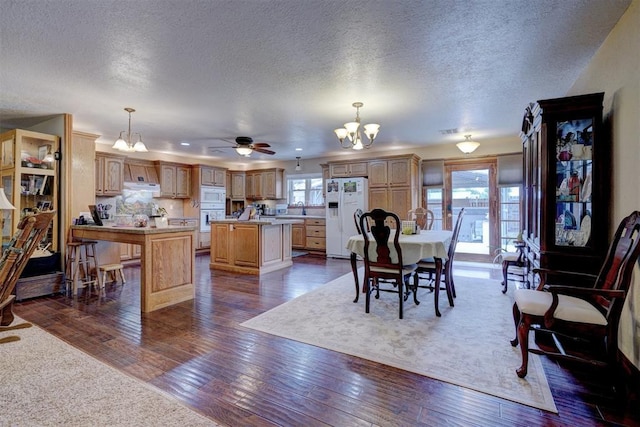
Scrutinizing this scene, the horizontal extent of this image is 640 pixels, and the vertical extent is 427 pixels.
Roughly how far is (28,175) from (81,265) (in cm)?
143

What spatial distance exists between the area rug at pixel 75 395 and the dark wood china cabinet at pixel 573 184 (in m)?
2.84

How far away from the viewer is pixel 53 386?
6.39 ft

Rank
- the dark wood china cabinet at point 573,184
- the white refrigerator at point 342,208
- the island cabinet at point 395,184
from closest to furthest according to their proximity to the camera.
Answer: the dark wood china cabinet at point 573,184
the island cabinet at point 395,184
the white refrigerator at point 342,208

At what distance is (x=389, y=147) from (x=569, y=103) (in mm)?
4452

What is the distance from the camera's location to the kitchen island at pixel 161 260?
3.34 m

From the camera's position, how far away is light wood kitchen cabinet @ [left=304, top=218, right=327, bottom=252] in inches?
298

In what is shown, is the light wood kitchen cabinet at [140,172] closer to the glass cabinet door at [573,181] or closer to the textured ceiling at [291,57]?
the textured ceiling at [291,57]

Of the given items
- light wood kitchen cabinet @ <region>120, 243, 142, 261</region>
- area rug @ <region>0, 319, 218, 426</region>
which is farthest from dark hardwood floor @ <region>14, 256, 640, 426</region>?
light wood kitchen cabinet @ <region>120, 243, 142, 261</region>

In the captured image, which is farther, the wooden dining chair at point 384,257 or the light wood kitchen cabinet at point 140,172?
the light wood kitchen cabinet at point 140,172

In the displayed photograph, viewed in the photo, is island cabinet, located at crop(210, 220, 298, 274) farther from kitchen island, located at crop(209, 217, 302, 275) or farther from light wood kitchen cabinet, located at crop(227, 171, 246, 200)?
light wood kitchen cabinet, located at crop(227, 171, 246, 200)

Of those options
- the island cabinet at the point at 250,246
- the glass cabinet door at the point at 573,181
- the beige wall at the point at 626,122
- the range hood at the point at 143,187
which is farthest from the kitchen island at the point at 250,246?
the beige wall at the point at 626,122

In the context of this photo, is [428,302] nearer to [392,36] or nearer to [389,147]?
[392,36]

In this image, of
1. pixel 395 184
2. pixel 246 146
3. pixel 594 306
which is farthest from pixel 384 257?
pixel 395 184

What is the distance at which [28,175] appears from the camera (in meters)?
4.18
